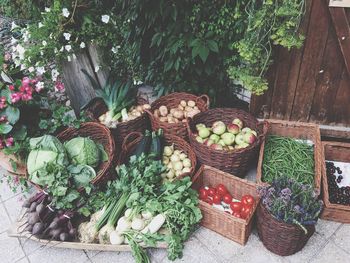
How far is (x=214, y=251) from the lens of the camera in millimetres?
2850

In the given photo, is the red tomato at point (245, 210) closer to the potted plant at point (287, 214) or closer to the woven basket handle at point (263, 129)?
the potted plant at point (287, 214)

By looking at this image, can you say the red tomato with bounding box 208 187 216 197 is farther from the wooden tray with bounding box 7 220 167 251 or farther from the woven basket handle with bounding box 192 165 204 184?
the wooden tray with bounding box 7 220 167 251

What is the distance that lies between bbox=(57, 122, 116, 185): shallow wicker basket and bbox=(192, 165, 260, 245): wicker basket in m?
0.86

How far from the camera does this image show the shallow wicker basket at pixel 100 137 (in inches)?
125

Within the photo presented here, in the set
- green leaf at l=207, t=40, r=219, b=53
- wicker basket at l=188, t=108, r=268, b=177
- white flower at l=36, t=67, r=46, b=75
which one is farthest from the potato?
white flower at l=36, t=67, r=46, b=75

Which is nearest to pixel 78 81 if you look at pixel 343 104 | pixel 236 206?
pixel 236 206

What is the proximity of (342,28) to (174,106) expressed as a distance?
1.93 metres

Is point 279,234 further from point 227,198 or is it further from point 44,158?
point 44,158

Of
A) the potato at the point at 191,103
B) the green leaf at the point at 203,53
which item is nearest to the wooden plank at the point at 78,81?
the potato at the point at 191,103

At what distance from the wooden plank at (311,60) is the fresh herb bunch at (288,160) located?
15.7 inches

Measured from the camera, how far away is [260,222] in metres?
2.71

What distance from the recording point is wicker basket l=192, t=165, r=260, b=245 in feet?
8.99

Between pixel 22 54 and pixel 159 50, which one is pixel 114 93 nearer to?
pixel 159 50

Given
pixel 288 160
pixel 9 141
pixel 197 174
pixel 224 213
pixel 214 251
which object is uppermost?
pixel 9 141
